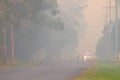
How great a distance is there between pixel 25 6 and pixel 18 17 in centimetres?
203

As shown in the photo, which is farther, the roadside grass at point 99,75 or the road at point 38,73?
the roadside grass at point 99,75

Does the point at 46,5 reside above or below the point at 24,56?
above

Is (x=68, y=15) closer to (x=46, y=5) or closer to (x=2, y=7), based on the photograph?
(x=46, y=5)

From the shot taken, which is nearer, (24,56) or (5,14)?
(5,14)

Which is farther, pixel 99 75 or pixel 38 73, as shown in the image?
pixel 38 73

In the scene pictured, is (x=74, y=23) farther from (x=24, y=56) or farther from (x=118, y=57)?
(x=118, y=57)

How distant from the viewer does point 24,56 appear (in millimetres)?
91250

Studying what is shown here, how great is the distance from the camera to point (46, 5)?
265 feet

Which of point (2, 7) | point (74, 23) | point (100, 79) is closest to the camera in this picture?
point (100, 79)

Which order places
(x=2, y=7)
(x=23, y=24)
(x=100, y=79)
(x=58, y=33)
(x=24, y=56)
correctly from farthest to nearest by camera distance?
→ (x=58, y=33) → (x=24, y=56) → (x=23, y=24) → (x=2, y=7) → (x=100, y=79)

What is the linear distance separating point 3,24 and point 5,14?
1.80m

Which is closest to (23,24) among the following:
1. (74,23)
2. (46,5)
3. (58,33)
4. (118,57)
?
(46,5)

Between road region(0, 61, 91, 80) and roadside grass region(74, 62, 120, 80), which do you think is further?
roadside grass region(74, 62, 120, 80)

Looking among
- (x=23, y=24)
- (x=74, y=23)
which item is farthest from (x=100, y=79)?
(x=74, y=23)
